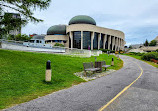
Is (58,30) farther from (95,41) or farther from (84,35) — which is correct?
(95,41)

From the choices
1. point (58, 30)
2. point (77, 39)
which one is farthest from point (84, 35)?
→ point (58, 30)

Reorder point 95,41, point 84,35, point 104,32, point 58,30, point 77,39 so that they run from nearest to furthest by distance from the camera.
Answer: point 84,35, point 77,39, point 95,41, point 104,32, point 58,30

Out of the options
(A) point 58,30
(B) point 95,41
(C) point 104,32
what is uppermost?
(A) point 58,30

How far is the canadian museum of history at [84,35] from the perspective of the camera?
6397cm

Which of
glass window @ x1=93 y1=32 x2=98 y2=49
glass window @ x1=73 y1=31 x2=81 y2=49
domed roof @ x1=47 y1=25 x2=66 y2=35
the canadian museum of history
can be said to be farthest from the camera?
domed roof @ x1=47 y1=25 x2=66 y2=35

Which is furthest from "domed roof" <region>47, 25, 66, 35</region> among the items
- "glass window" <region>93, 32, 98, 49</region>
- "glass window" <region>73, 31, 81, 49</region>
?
"glass window" <region>93, 32, 98, 49</region>

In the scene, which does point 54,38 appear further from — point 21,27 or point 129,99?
point 129,99

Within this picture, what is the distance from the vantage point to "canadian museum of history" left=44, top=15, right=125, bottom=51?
210 feet

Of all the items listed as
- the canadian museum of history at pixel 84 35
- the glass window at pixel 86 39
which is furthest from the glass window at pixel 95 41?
the glass window at pixel 86 39

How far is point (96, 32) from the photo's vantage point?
68.0 metres

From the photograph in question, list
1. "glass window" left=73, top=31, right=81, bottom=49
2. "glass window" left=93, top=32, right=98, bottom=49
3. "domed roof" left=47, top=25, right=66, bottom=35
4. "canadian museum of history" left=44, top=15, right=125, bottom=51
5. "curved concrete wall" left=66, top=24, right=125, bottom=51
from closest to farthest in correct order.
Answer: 1. "curved concrete wall" left=66, top=24, right=125, bottom=51
2. "canadian museum of history" left=44, top=15, right=125, bottom=51
3. "glass window" left=73, top=31, right=81, bottom=49
4. "glass window" left=93, top=32, right=98, bottom=49
5. "domed roof" left=47, top=25, right=66, bottom=35

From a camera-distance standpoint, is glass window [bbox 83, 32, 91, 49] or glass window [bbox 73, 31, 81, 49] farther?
glass window [bbox 73, 31, 81, 49]

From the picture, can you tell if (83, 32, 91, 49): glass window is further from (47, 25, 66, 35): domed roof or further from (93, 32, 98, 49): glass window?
(47, 25, 66, 35): domed roof

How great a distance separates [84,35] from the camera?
65.2 metres
